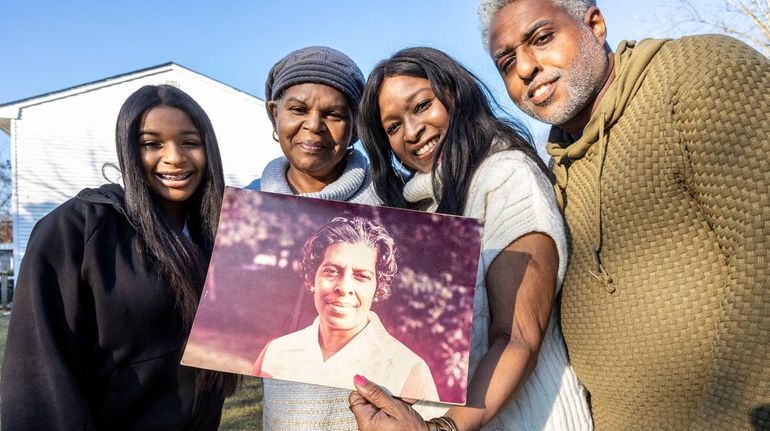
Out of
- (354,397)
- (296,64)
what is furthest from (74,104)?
(354,397)

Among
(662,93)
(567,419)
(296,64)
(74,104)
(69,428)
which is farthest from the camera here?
(74,104)

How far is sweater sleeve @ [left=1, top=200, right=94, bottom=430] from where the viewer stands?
186 cm

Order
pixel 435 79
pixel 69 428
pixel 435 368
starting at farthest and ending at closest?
1. pixel 435 79
2. pixel 69 428
3. pixel 435 368

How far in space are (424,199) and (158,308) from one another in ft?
3.49

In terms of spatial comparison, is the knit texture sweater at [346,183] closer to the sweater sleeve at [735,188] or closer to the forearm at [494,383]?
the forearm at [494,383]

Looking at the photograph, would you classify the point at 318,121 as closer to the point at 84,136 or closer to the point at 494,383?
the point at 494,383

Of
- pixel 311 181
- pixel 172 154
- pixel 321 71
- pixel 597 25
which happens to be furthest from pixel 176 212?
pixel 597 25

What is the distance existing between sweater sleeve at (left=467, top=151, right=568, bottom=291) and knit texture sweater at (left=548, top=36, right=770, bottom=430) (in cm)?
18

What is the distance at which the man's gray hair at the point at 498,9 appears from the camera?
196cm

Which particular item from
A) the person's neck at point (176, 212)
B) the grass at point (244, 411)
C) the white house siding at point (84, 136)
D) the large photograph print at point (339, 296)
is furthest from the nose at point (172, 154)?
the white house siding at point (84, 136)

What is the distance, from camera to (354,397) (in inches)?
60.7

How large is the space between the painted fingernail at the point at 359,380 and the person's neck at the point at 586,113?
1.17m

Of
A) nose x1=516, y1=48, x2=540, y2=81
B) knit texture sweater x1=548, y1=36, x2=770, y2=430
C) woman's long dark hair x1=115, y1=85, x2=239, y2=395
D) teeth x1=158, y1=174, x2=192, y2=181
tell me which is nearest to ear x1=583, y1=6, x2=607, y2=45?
knit texture sweater x1=548, y1=36, x2=770, y2=430

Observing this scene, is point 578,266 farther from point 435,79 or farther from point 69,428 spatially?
point 69,428
